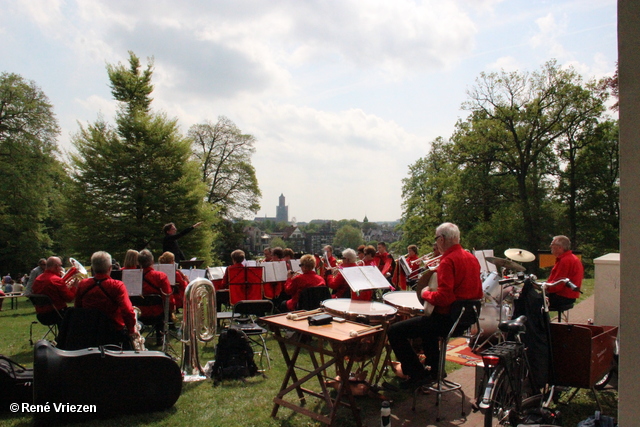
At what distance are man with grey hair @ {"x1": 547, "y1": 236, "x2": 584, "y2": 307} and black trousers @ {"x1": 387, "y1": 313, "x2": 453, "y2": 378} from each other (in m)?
2.79

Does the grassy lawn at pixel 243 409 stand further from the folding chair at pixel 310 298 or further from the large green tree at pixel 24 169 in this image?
the large green tree at pixel 24 169

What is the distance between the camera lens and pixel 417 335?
4570 millimetres

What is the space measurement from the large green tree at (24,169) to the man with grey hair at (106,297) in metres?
26.8

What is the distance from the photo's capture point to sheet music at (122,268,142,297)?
6.31 metres

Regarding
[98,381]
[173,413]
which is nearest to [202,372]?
[173,413]

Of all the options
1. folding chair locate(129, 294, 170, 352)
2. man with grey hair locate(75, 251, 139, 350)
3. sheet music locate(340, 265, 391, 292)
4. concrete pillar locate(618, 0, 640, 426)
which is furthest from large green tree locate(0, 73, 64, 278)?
concrete pillar locate(618, 0, 640, 426)

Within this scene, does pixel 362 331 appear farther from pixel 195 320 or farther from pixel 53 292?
pixel 53 292

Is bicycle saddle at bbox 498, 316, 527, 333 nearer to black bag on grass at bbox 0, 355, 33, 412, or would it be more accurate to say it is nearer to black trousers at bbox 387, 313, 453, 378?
black trousers at bbox 387, 313, 453, 378

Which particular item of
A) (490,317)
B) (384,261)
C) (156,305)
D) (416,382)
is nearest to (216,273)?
(156,305)

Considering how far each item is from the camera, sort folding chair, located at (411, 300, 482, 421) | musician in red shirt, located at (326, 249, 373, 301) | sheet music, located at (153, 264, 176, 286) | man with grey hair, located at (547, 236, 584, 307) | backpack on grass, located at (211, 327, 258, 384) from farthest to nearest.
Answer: sheet music, located at (153, 264, 176, 286)
man with grey hair, located at (547, 236, 584, 307)
musician in red shirt, located at (326, 249, 373, 301)
backpack on grass, located at (211, 327, 258, 384)
folding chair, located at (411, 300, 482, 421)

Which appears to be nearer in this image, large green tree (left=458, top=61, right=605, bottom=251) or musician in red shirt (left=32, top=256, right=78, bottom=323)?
musician in red shirt (left=32, top=256, right=78, bottom=323)

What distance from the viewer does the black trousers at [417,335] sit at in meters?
4.50

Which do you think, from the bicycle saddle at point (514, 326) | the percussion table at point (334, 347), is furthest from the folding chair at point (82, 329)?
the bicycle saddle at point (514, 326)

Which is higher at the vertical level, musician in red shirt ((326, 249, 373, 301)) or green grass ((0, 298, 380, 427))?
musician in red shirt ((326, 249, 373, 301))
